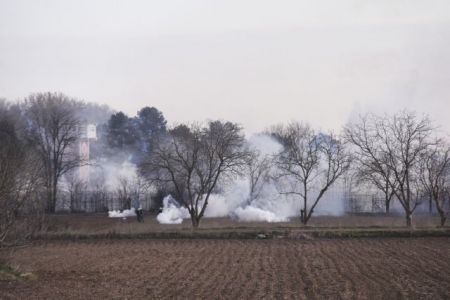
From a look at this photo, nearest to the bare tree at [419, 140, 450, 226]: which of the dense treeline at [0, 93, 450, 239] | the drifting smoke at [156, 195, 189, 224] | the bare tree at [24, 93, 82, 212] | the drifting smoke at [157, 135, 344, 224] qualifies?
the dense treeline at [0, 93, 450, 239]

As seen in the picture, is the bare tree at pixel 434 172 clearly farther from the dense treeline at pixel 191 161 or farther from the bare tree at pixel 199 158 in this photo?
the bare tree at pixel 199 158

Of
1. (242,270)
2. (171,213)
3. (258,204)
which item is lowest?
(242,270)

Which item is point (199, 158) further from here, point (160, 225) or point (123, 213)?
point (123, 213)

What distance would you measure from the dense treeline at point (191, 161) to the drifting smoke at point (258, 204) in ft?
3.01

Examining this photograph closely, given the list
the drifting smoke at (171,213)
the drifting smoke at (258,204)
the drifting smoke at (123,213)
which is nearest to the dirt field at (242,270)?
the drifting smoke at (171,213)

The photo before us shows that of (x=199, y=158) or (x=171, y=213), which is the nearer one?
(x=199, y=158)

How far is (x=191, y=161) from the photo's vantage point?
49.7m

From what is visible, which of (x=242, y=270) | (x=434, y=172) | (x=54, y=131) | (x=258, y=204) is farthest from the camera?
(x=54, y=131)

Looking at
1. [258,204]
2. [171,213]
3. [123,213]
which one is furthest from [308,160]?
[123,213]

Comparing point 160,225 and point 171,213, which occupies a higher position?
point 171,213

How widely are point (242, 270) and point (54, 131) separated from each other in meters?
46.6

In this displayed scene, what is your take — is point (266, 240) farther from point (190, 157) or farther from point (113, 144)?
point (113, 144)

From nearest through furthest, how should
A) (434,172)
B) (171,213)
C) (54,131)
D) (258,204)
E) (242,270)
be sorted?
(242,270)
(434,172)
(171,213)
(258,204)
(54,131)

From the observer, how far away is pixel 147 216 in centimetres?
5791
